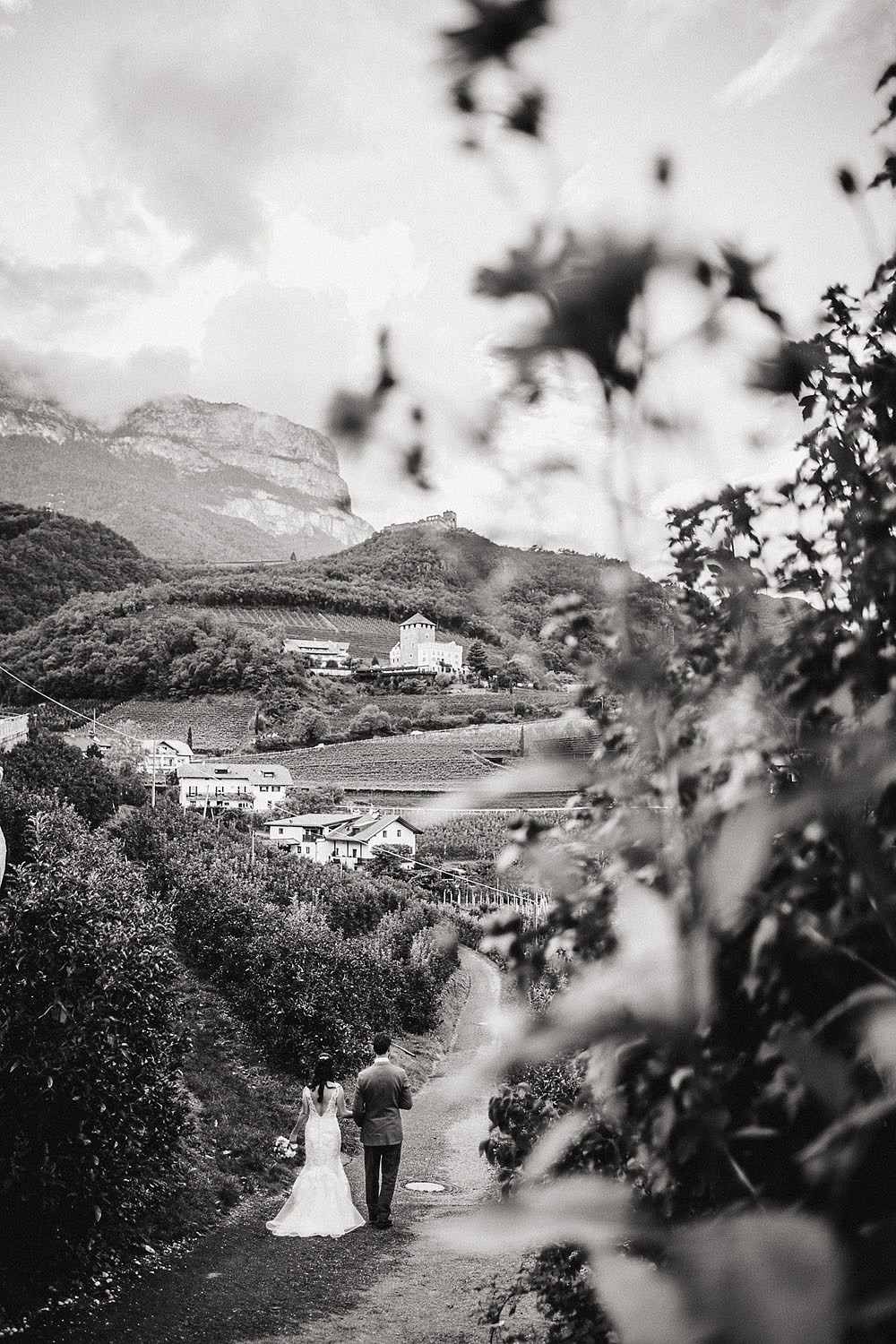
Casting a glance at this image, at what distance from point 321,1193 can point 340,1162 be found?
0.25 meters

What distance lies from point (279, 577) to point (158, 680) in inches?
1549

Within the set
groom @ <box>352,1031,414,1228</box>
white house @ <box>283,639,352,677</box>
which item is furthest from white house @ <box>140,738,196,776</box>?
groom @ <box>352,1031,414,1228</box>

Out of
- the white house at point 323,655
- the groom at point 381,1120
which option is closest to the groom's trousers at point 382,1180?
Result: the groom at point 381,1120

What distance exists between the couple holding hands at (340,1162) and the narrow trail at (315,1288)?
0.46 ft

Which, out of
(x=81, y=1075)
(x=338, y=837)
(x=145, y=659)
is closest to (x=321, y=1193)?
(x=81, y=1075)

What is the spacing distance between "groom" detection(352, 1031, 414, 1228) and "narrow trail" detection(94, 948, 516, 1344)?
0.73 ft

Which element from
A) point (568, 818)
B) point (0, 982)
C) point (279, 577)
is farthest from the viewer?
point (279, 577)

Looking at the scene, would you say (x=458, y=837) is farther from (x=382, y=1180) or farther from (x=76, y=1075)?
(x=76, y=1075)

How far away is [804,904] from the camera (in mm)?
1106

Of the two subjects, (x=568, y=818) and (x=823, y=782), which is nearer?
(x=823, y=782)

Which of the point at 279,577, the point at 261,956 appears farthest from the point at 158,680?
the point at 261,956

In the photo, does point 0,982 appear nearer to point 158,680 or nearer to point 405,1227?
point 405,1227

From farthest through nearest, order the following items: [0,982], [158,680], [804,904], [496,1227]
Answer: [158,680] < [0,982] < [804,904] < [496,1227]

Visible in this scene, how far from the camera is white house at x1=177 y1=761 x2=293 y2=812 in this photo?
4697cm
